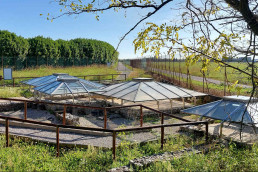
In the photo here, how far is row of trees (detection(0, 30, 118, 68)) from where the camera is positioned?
31.0 meters

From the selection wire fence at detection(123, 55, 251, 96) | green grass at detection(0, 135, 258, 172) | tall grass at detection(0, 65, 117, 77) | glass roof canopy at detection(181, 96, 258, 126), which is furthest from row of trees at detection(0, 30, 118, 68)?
green grass at detection(0, 135, 258, 172)

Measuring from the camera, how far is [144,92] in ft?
46.0

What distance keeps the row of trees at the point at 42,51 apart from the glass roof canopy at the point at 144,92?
16649mm

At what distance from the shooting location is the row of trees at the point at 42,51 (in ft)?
102

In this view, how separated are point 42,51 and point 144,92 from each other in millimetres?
26322

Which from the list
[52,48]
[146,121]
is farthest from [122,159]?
[52,48]

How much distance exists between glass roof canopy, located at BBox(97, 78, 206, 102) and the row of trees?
16649mm

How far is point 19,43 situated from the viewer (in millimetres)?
32094

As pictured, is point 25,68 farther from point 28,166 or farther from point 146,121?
point 28,166

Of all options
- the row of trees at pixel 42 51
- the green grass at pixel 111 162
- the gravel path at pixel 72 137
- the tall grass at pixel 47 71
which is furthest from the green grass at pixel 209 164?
the row of trees at pixel 42 51

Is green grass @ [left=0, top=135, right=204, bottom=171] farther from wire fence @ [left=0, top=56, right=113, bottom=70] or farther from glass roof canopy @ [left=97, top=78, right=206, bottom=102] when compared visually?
wire fence @ [left=0, top=56, right=113, bottom=70]

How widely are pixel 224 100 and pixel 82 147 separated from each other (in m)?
5.38

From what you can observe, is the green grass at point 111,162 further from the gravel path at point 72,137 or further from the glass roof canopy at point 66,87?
the glass roof canopy at point 66,87

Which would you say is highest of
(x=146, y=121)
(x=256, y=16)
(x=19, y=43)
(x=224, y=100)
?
(x=19, y=43)
